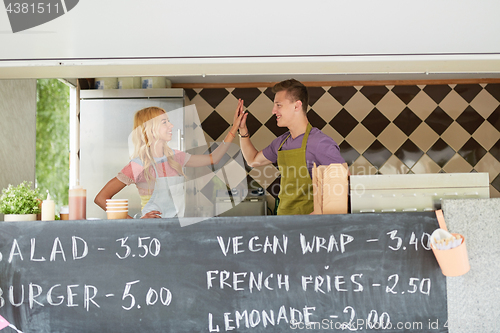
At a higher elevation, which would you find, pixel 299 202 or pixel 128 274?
pixel 299 202

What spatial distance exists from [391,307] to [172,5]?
1.60m

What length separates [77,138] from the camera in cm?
348

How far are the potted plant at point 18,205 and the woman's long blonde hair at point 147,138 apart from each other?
52 cm

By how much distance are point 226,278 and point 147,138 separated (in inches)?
35.1

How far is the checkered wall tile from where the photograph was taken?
3.67 meters

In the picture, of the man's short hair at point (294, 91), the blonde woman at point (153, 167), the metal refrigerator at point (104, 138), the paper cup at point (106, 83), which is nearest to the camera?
the blonde woman at point (153, 167)

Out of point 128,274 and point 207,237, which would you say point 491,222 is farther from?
point 128,274

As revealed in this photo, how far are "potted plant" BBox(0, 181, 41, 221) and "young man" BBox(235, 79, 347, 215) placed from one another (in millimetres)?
1007

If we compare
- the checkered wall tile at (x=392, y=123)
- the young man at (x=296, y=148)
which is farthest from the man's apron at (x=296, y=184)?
the checkered wall tile at (x=392, y=123)

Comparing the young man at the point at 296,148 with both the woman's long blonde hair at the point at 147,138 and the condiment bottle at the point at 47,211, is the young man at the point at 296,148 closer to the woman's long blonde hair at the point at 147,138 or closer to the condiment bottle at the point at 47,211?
the woman's long blonde hair at the point at 147,138

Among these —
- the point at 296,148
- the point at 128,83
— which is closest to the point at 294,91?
the point at 296,148

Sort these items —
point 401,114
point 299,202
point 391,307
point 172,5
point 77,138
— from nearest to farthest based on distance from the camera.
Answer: point 391,307 < point 172,5 < point 299,202 < point 77,138 < point 401,114

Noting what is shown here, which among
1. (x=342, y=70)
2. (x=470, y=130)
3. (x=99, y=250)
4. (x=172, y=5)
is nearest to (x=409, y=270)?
(x=342, y=70)

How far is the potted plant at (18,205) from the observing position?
1.55 metres
